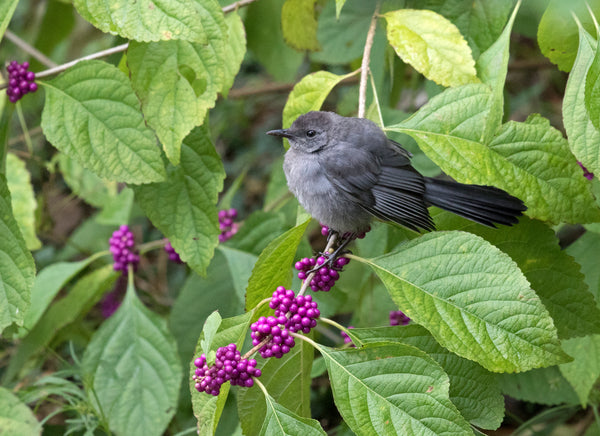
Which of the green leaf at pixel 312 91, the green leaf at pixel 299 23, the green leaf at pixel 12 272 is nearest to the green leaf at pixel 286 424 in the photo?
the green leaf at pixel 12 272

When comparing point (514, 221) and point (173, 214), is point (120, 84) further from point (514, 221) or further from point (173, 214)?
point (514, 221)

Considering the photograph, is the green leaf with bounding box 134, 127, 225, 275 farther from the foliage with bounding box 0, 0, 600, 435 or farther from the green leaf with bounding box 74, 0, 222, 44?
the green leaf with bounding box 74, 0, 222, 44

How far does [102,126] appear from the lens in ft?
7.41

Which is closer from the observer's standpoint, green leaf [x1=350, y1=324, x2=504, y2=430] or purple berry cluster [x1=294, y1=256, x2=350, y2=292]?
green leaf [x1=350, y1=324, x2=504, y2=430]

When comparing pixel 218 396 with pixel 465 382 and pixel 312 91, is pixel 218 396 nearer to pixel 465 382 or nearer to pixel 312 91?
pixel 465 382

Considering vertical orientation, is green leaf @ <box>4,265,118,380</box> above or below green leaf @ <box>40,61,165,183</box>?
below

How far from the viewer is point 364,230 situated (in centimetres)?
261

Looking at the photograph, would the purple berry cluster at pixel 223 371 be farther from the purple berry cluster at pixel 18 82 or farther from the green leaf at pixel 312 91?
the purple berry cluster at pixel 18 82

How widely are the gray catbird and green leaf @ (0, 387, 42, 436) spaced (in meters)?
1.49

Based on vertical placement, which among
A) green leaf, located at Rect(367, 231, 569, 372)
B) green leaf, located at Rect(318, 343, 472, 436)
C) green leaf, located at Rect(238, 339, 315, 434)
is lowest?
green leaf, located at Rect(238, 339, 315, 434)

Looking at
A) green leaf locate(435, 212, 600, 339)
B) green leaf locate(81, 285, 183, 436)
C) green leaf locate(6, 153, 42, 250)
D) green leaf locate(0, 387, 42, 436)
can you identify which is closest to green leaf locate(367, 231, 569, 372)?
green leaf locate(435, 212, 600, 339)

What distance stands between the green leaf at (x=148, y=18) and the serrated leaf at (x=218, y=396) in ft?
2.95

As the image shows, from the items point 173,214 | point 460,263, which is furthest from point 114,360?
point 460,263

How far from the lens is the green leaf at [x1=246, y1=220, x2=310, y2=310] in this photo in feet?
6.72
